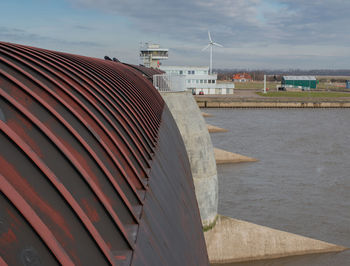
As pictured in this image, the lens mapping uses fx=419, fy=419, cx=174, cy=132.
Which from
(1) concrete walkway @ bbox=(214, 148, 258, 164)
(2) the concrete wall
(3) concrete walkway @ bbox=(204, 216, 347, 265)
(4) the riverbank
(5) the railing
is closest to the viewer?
(5) the railing

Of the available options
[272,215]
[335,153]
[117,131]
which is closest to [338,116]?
[335,153]

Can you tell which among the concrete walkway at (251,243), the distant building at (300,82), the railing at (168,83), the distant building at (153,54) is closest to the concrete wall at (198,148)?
the railing at (168,83)

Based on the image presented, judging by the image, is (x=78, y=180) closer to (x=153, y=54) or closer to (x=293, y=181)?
(x=293, y=181)

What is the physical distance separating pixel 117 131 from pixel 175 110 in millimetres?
12730

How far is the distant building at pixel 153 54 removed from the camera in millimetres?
68231

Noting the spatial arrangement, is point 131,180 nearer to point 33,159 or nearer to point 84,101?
point 84,101

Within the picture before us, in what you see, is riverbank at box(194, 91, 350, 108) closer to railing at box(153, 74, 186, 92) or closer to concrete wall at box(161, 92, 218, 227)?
concrete wall at box(161, 92, 218, 227)

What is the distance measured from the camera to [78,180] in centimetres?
420

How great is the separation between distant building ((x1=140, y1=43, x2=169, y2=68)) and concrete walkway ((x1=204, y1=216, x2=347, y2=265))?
49.7 meters

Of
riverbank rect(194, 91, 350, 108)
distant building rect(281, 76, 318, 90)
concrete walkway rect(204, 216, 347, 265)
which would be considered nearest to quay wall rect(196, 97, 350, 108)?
riverbank rect(194, 91, 350, 108)

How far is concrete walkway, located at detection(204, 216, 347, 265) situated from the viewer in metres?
20.5

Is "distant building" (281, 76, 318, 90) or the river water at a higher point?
"distant building" (281, 76, 318, 90)

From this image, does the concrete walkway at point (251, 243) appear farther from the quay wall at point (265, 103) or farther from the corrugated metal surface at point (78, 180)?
the quay wall at point (265, 103)

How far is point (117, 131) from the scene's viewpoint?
658 centimetres
